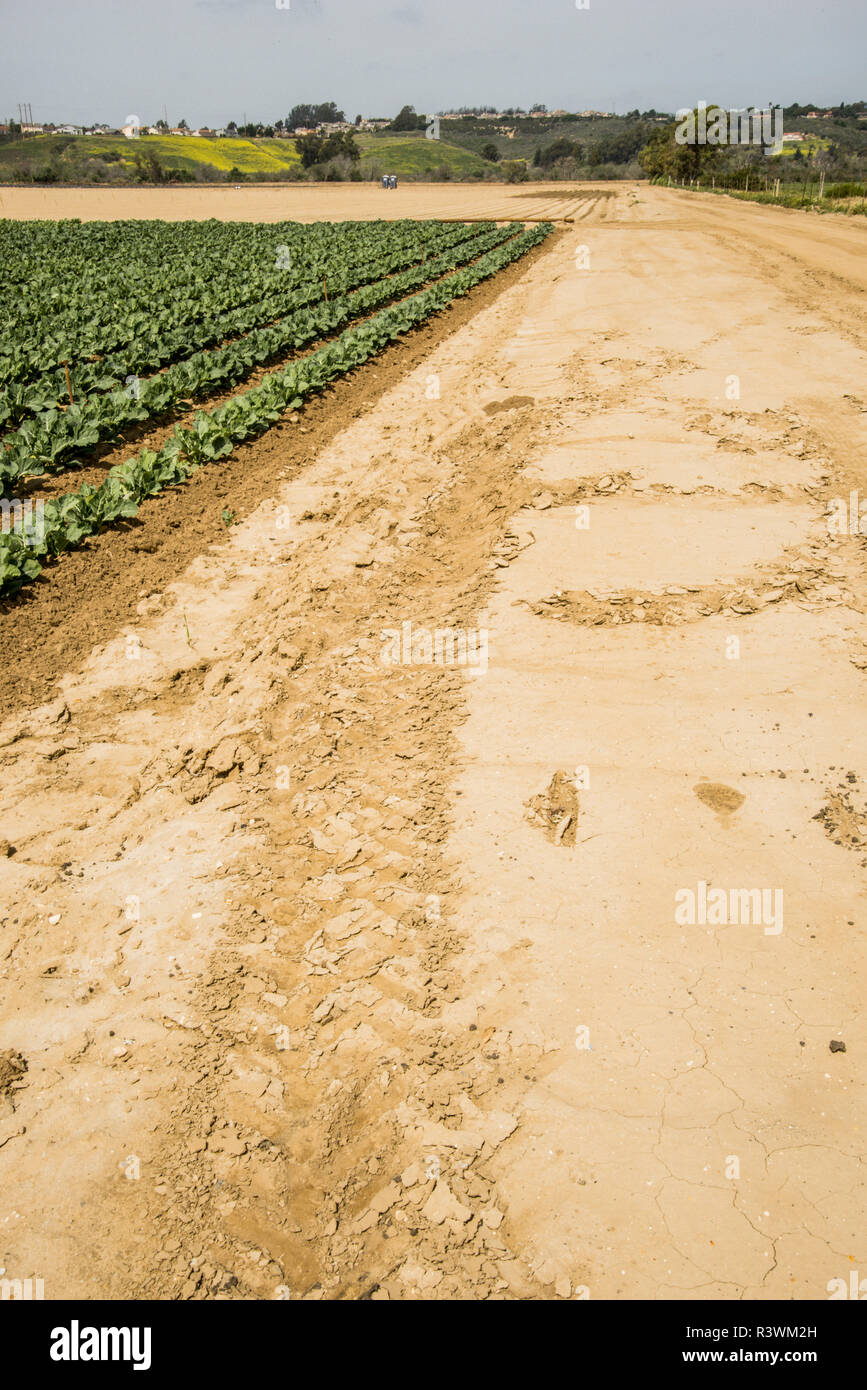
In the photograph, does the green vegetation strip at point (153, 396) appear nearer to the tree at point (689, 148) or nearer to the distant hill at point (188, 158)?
the tree at point (689, 148)

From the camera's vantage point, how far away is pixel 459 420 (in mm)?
12977

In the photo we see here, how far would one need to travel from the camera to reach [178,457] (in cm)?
1125

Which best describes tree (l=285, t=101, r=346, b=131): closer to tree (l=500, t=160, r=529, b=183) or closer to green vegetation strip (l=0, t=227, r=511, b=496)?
tree (l=500, t=160, r=529, b=183)

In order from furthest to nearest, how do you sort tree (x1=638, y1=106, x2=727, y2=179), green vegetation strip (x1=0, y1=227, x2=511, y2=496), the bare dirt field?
tree (x1=638, y1=106, x2=727, y2=179) → the bare dirt field → green vegetation strip (x1=0, y1=227, x2=511, y2=496)

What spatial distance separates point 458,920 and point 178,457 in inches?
355

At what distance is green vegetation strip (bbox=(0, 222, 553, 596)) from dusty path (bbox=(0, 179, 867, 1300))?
146cm

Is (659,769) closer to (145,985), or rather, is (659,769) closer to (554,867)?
(554,867)

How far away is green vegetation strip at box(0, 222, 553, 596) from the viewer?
8.38 m

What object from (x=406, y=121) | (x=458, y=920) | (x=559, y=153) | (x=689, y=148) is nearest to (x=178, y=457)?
(x=458, y=920)

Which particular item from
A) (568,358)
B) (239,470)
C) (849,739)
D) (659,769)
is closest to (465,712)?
(659,769)

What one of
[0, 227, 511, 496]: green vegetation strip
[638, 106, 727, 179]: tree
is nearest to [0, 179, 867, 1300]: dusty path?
[0, 227, 511, 496]: green vegetation strip

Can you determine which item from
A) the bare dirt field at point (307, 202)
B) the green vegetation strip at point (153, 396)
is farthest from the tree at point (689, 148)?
the green vegetation strip at point (153, 396)

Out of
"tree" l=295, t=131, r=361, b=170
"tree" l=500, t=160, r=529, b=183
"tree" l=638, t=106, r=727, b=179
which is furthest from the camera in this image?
"tree" l=295, t=131, r=361, b=170

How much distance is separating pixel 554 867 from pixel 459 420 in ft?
32.5
